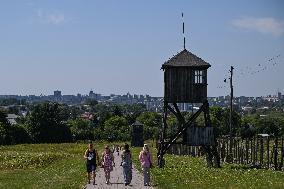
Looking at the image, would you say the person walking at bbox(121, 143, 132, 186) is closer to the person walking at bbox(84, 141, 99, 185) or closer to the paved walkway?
the paved walkway

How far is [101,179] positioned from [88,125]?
4424 inches

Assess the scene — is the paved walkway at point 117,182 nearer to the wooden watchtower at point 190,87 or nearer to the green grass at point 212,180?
the green grass at point 212,180

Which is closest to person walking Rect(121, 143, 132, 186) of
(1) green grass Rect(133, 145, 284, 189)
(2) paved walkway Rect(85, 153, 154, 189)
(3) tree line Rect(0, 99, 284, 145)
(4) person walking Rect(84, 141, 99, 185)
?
(2) paved walkway Rect(85, 153, 154, 189)

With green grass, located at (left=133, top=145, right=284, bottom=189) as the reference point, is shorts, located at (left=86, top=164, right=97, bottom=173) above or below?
above

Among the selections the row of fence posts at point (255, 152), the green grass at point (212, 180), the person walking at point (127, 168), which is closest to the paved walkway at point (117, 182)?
the person walking at point (127, 168)

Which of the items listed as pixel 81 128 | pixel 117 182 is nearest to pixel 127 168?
pixel 117 182

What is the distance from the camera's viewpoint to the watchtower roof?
130 ft

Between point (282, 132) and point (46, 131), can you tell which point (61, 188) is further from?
point (282, 132)

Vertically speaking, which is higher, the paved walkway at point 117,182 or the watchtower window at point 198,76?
the watchtower window at point 198,76

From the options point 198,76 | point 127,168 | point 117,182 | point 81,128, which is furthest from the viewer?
point 81,128

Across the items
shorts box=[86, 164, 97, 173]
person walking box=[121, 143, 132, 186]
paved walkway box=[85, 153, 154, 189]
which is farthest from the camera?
shorts box=[86, 164, 97, 173]

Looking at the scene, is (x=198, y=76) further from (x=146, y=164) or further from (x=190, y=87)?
Answer: (x=146, y=164)

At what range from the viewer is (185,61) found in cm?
3991

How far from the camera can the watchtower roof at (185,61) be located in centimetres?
3950
